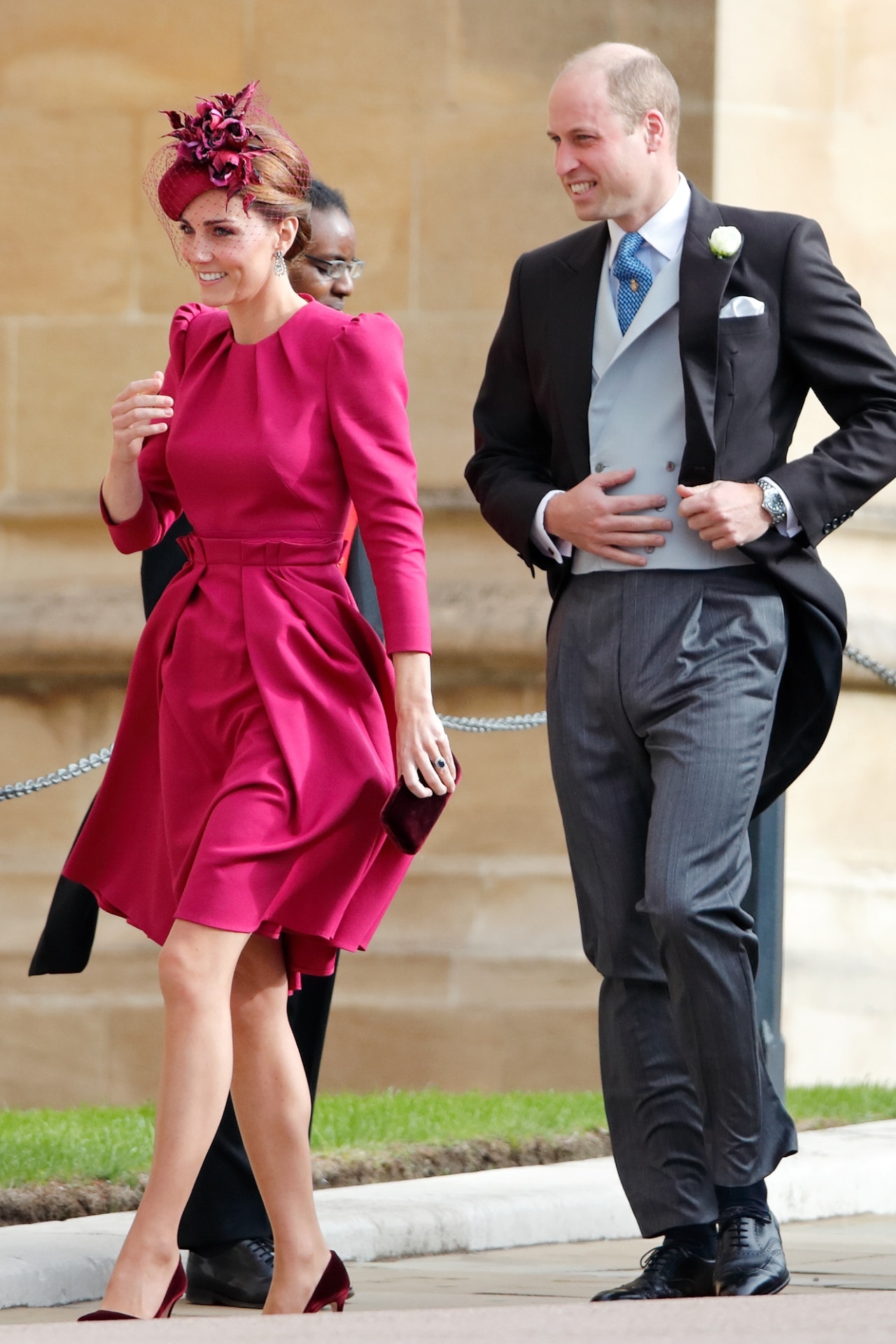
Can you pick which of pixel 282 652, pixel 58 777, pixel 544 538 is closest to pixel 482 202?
pixel 58 777

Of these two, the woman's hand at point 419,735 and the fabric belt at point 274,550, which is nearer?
the woman's hand at point 419,735

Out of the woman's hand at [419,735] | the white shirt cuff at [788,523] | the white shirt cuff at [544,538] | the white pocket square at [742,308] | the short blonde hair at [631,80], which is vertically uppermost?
the short blonde hair at [631,80]

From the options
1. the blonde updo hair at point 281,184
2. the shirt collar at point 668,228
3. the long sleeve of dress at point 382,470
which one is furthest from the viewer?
the shirt collar at point 668,228

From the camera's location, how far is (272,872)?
12.3 ft

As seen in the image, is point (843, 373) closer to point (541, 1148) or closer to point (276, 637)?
point (276, 637)

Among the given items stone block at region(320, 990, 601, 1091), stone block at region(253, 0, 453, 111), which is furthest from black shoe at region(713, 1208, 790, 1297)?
stone block at region(253, 0, 453, 111)

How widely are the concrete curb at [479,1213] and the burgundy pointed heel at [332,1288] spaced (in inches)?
25.8

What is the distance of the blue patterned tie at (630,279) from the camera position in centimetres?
428

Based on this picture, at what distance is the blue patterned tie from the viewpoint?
4281 millimetres

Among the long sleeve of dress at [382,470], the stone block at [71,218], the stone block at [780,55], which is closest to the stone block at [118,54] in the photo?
the stone block at [71,218]

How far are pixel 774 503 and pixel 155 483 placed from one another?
3.40ft

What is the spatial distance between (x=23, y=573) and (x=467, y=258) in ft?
5.88

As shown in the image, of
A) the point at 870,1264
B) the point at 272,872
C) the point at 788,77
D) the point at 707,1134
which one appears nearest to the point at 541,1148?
the point at 870,1264

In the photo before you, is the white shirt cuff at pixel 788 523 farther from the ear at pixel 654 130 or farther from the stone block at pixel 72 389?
the stone block at pixel 72 389
